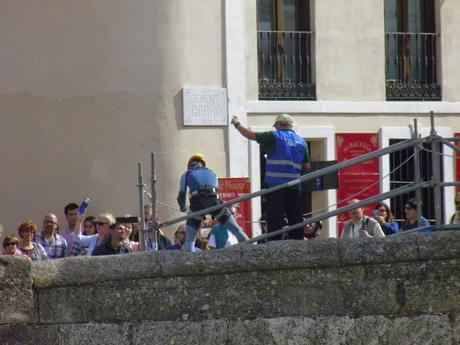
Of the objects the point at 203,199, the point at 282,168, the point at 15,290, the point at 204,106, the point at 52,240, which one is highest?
the point at 204,106

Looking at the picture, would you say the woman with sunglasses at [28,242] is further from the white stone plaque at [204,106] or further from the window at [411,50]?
the window at [411,50]

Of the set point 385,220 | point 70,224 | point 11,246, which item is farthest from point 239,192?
point 11,246

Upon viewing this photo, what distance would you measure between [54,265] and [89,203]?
9845mm

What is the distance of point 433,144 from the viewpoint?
33.3ft

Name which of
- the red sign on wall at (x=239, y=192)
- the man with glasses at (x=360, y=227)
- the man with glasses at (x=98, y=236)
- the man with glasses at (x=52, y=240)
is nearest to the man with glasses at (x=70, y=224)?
the man with glasses at (x=98, y=236)

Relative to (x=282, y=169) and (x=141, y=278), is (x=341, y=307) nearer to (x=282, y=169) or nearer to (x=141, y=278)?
(x=141, y=278)

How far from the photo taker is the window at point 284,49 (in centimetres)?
2106

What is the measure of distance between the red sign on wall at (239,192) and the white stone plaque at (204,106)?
1246 mm

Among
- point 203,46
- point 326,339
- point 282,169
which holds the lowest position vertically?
point 326,339

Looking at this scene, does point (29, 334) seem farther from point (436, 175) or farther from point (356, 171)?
point (356, 171)

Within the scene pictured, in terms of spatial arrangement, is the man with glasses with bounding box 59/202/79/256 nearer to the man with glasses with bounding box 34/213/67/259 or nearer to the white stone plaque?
the man with glasses with bounding box 34/213/67/259

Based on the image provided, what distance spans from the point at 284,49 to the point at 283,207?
8271 millimetres

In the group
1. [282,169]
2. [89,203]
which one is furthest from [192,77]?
[282,169]

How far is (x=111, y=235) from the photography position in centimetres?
1352
